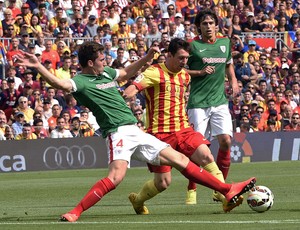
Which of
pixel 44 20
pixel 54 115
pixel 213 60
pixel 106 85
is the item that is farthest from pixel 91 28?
pixel 106 85

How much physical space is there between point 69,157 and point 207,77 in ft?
37.3

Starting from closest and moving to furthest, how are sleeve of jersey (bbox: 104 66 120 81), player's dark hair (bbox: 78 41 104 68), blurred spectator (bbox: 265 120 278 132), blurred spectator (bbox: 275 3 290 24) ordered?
1. player's dark hair (bbox: 78 41 104 68)
2. sleeve of jersey (bbox: 104 66 120 81)
3. blurred spectator (bbox: 265 120 278 132)
4. blurred spectator (bbox: 275 3 290 24)

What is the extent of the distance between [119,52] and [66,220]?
16.7 metres

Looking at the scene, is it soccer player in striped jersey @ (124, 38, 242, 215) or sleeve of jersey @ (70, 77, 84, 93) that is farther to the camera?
soccer player in striped jersey @ (124, 38, 242, 215)

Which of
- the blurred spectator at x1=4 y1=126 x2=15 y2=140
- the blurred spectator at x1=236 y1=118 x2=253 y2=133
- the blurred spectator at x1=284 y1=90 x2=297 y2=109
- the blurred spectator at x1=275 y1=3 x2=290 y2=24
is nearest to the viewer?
the blurred spectator at x1=4 y1=126 x2=15 y2=140

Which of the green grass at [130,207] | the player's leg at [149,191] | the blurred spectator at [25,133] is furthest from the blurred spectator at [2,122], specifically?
the player's leg at [149,191]

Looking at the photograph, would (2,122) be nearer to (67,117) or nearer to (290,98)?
(67,117)

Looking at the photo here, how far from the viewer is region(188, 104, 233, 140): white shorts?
14492 mm

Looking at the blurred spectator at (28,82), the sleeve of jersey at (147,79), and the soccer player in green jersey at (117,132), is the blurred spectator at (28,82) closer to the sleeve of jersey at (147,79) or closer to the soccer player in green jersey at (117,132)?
the sleeve of jersey at (147,79)

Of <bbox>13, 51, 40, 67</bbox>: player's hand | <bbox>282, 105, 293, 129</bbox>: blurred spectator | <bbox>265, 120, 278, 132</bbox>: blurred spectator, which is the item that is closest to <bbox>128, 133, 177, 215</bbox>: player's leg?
<bbox>13, 51, 40, 67</bbox>: player's hand

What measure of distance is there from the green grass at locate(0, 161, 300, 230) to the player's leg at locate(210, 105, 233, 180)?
0.63m

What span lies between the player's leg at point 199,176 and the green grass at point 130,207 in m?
0.27

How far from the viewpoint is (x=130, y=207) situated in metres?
14.0

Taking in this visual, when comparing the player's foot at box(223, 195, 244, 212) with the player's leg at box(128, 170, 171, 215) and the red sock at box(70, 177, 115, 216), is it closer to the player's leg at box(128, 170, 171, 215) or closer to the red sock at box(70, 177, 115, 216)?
the player's leg at box(128, 170, 171, 215)
